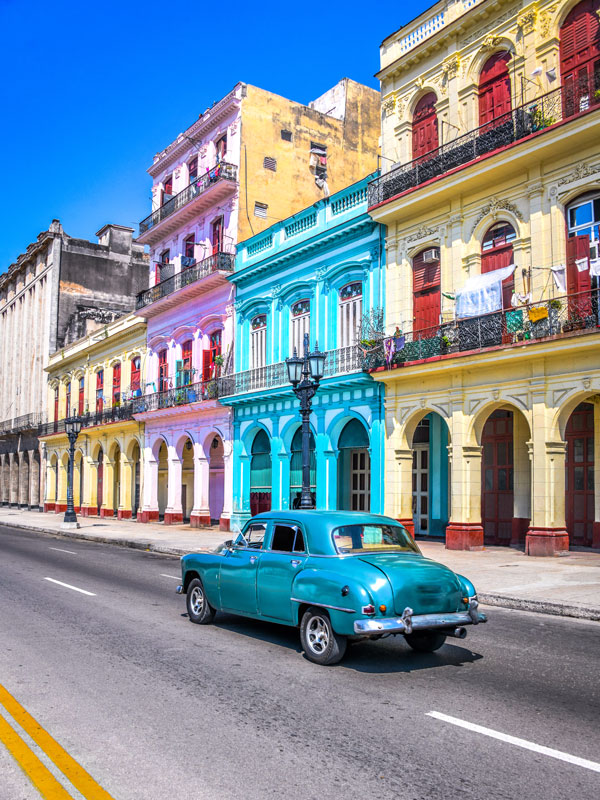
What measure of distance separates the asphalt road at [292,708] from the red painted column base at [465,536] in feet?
29.2

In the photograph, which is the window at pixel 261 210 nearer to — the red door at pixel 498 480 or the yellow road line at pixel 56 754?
the red door at pixel 498 480

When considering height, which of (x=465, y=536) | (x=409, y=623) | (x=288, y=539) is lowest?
(x=465, y=536)

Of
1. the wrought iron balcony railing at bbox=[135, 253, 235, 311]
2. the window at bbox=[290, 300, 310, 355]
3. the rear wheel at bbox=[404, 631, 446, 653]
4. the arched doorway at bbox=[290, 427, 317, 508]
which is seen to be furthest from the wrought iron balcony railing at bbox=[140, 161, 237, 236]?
the rear wheel at bbox=[404, 631, 446, 653]

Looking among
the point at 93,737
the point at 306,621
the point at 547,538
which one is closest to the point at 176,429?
the point at 547,538

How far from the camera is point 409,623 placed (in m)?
6.79

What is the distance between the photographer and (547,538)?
1689 centimetres

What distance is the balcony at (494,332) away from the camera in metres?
16.3

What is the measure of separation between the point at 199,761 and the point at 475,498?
50.4 feet

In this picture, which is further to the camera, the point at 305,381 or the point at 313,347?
the point at 313,347

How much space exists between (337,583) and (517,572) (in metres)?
8.30

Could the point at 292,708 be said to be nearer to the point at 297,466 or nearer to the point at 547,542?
the point at 547,542

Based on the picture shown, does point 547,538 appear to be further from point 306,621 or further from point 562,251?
point 306,621

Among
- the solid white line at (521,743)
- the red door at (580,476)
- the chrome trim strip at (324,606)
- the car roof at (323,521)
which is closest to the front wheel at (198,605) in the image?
the car roof at (323,521)

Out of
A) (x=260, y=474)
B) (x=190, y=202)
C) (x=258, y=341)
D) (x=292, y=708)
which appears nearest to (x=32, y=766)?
(x=292, y=708)
